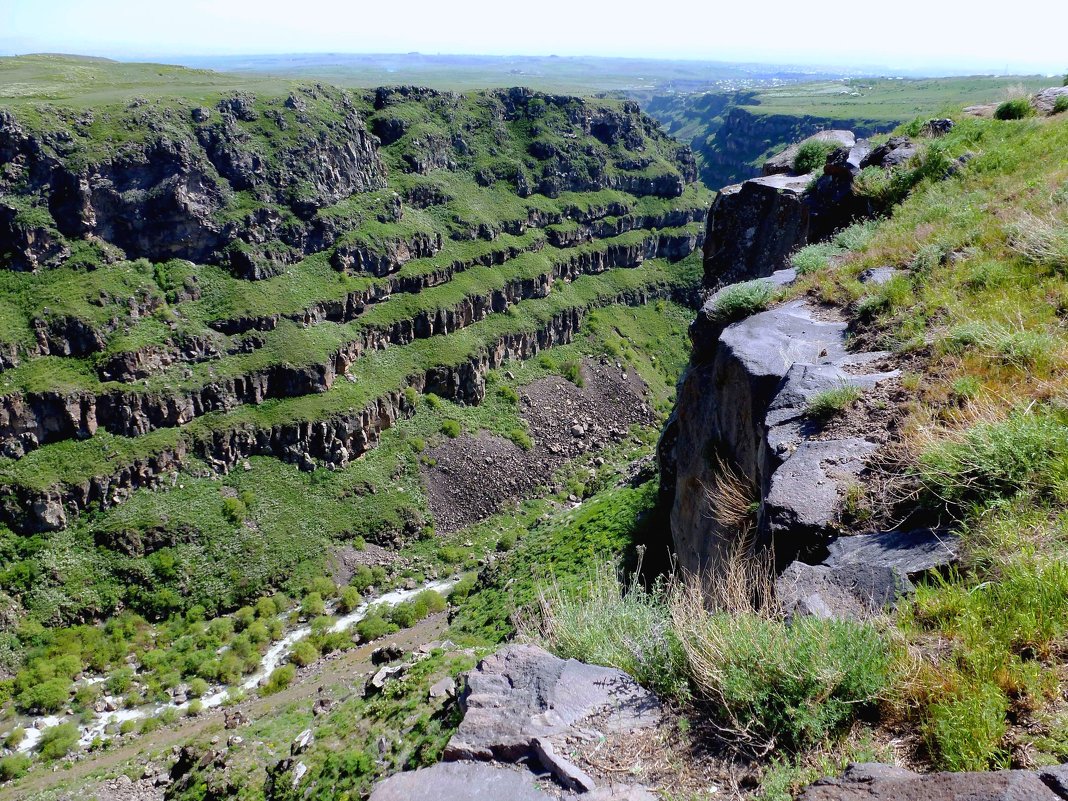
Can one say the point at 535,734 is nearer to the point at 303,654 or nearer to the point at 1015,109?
the point at 1015,109

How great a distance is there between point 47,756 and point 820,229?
143 feet

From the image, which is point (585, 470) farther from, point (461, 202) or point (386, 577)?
point (461, 202)

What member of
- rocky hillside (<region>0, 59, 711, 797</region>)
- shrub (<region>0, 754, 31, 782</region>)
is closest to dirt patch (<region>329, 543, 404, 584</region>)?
rocky hillside (<region>0, 59, 711, 797</region>)

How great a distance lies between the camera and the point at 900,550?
782 centimetres

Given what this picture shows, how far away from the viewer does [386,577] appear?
51.1 meters

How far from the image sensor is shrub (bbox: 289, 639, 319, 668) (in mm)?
40656

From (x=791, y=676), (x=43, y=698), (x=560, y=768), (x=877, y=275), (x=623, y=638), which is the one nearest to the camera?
(x=791, y=676)

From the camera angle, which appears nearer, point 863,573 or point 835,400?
point 863,573

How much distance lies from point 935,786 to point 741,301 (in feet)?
42.2

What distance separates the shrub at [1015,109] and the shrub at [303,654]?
4367 centimetres

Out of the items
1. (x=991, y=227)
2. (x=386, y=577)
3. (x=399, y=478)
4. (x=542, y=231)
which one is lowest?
(x=386, y=577)

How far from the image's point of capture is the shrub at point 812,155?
83.1 feet

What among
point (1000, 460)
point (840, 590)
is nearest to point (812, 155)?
point (1000, 460)

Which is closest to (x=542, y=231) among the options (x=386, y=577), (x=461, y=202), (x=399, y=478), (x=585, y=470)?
(x=461, y=202)
